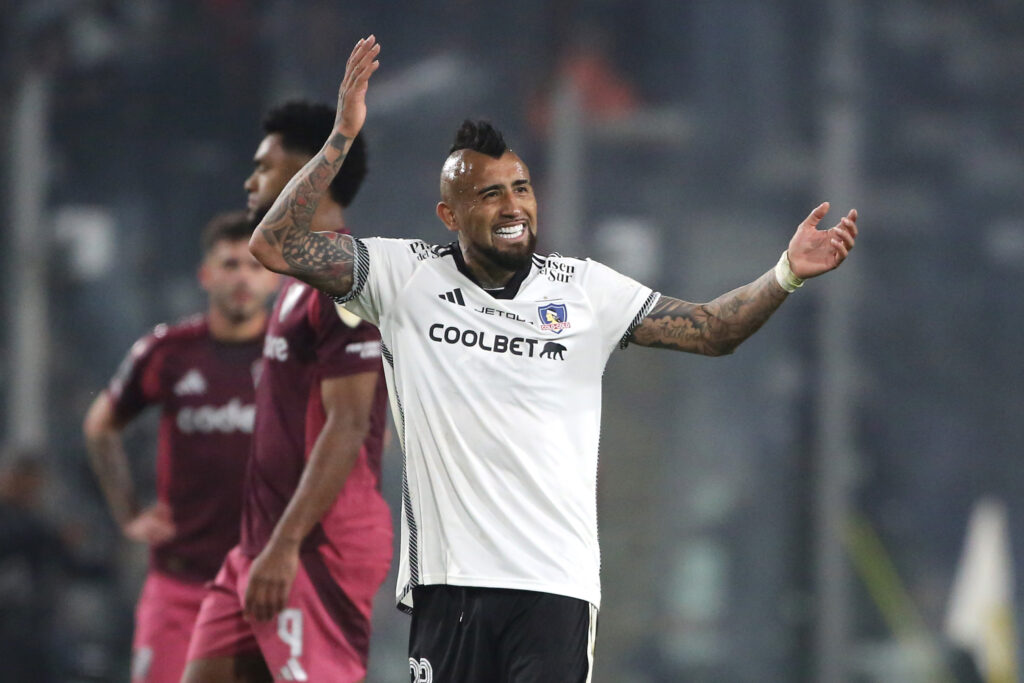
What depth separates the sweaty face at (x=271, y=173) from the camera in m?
4.11

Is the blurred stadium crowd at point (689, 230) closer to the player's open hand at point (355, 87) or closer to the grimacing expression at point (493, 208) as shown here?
the grimacing expression at point (493, 208)

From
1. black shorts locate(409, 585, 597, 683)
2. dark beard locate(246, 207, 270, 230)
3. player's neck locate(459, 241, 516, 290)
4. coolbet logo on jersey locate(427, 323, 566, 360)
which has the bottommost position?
black shorts locate(409, 585, 597, 683)

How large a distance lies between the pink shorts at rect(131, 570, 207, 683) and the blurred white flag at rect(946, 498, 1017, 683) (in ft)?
18.0

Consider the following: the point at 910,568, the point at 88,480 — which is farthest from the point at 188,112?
the point at 910,568

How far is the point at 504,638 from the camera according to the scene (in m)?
3.19

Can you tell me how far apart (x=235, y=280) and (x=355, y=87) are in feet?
7.05

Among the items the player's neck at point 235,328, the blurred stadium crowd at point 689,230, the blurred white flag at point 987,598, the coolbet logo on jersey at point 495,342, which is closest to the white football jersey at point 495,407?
the coolbet logo on jersey at point 495,342

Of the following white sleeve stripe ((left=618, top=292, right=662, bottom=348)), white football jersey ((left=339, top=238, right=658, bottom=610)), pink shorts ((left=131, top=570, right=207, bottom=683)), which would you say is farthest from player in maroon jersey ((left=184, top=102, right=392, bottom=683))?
pink shorts ((left=131, top=570, right=207, bottom=683))

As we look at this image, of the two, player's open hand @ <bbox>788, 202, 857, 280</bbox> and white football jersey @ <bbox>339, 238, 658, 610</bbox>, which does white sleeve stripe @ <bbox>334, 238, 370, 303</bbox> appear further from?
player's open hand @ <bbox>788, 202, 857, 280</bbox>

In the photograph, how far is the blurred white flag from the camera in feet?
28.1

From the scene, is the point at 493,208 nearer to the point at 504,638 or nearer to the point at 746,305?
the point at 746,305

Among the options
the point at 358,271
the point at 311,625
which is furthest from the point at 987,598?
the point at 358,271

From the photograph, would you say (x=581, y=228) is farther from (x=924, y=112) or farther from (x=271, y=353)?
(x=271, y=353)

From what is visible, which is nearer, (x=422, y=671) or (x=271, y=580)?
(x=422, y=671)
